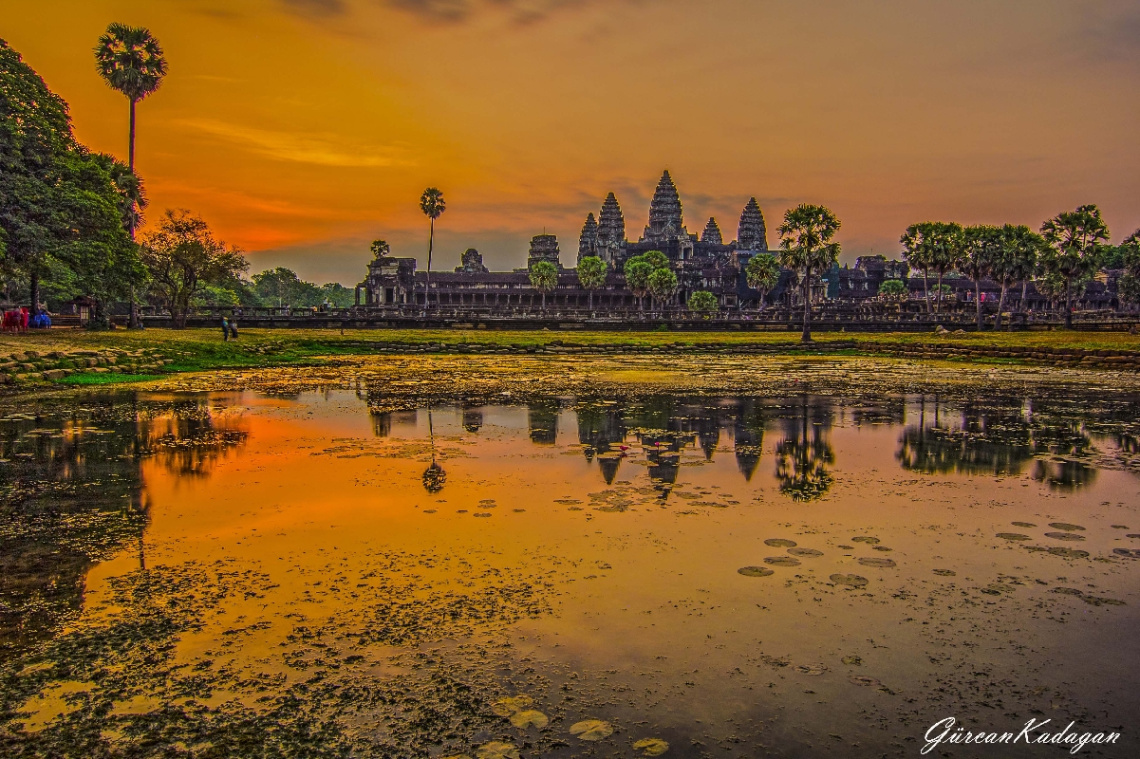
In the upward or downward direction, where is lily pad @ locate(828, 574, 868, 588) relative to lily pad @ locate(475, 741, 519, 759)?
upward

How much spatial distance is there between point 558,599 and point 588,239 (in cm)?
13698

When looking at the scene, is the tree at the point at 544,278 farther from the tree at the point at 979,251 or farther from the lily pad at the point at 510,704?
the lily pad at the point at 510,704

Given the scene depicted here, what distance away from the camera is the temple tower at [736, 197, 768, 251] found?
132700 mm

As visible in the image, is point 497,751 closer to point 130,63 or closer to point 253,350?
point 253,350

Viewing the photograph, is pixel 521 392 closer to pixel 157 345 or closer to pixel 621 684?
pixel 621 684

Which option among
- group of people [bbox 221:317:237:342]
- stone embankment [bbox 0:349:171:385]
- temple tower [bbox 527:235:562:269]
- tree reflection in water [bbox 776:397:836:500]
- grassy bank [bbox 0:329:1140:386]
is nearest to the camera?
tree reflection in water [bbox 776:397:836:500]

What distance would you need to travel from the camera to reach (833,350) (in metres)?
43.3

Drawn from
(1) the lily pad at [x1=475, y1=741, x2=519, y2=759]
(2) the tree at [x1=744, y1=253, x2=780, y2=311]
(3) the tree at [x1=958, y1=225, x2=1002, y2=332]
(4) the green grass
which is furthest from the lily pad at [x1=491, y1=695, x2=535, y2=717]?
(2) the tree at [x1=744, y1=253, x2=780, y2=311]

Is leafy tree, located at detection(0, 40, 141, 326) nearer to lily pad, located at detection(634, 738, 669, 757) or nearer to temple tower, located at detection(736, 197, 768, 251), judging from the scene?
lily pad, located at detection(634, 738, 669, 757)

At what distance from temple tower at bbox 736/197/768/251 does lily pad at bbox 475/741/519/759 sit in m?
132

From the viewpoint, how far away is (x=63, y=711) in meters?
3.77

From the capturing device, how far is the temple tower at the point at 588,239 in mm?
138500
